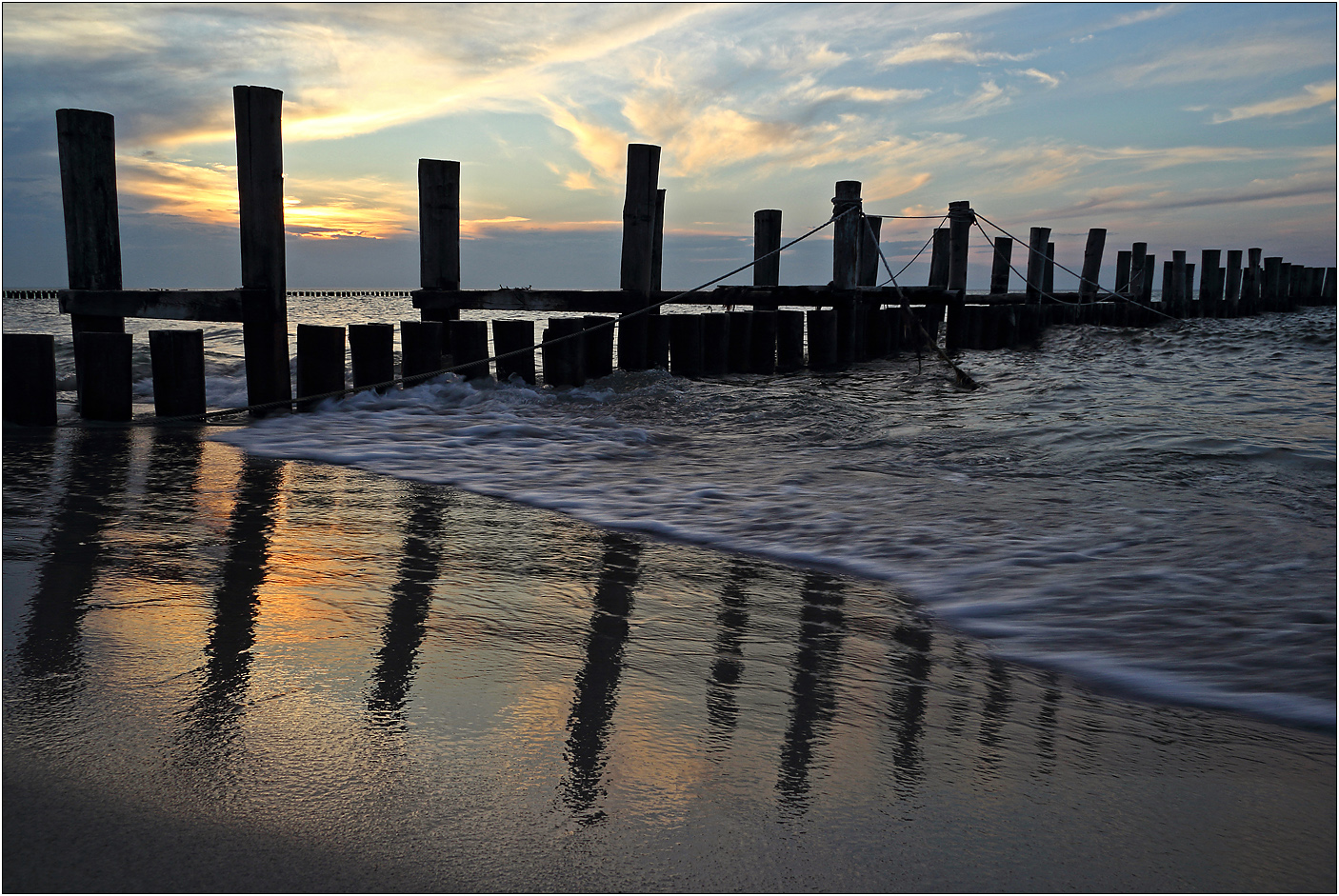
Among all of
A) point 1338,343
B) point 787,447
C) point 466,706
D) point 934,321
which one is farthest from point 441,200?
point 1338,343

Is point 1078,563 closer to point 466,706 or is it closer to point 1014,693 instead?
point 1014,693

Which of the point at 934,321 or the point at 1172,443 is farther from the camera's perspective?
the point at 934,321

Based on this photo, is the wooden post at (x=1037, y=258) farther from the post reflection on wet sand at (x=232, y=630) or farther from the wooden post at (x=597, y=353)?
the post reflection on wet sand at (x=232, y=630)

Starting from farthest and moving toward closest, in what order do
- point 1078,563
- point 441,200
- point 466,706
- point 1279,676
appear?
point 441,200, point 1078,563, point 1279,676, point 466,706

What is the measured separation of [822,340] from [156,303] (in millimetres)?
7689

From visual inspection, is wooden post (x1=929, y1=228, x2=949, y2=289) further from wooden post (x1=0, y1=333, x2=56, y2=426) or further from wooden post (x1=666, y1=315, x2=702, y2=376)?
wooden post (x1=0, y1=333, x2=56, y2=426)

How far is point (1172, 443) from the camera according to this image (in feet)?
20.7

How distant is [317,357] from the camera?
7582mm

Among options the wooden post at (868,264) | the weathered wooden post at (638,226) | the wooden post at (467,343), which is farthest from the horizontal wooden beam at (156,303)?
the wooden post at (868,264)

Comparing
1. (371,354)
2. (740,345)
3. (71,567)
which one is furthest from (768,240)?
(71,567)

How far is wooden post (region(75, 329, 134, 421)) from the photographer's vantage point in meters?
6.70

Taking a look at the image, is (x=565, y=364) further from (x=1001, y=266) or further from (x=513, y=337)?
(x=1001, y=266)

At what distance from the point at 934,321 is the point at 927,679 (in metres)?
13.7

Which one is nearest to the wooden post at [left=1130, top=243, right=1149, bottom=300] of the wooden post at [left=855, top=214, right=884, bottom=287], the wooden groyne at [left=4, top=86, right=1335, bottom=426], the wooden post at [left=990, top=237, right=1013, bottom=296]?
the wooden post at [left=990, top=237, right=1013, bottom=296]
